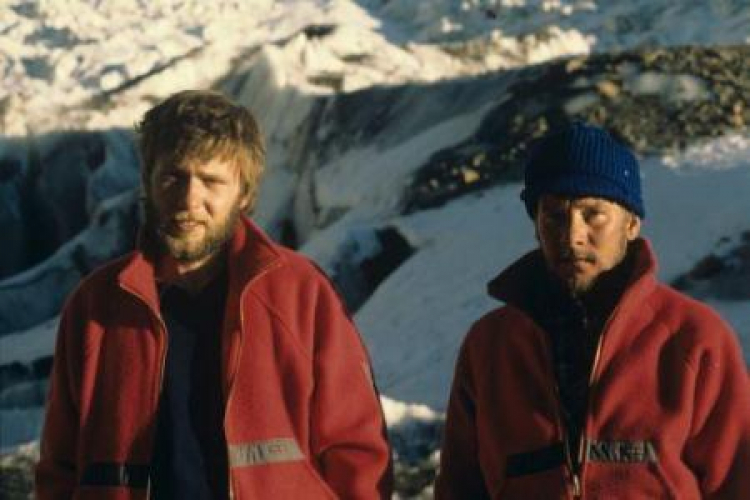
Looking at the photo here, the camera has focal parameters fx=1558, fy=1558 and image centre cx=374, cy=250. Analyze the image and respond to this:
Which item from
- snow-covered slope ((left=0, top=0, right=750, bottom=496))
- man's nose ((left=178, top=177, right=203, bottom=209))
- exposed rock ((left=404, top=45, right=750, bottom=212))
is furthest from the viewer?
exposed rock ((left=404, top=45, right=750, bottom=212))

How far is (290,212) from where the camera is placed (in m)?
18.5

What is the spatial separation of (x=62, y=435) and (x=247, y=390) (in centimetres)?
55

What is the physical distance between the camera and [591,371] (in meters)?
4.11

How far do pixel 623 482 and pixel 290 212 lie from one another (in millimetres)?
14631

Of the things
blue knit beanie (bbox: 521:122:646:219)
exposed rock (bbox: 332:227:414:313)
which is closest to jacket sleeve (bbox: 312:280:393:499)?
blue knit beanie (bbox: 521:122:646:219)

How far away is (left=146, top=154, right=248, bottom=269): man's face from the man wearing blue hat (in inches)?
30.4

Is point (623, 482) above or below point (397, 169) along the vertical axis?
above

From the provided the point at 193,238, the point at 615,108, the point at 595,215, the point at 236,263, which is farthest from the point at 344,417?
the point at 615,108

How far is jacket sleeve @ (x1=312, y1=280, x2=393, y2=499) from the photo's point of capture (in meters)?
4.14

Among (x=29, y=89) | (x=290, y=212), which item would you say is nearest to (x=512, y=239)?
(x=290, y=212)

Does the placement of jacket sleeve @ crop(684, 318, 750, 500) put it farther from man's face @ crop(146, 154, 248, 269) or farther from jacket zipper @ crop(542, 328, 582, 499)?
man's face @ crop(146, 154, 248, 269)

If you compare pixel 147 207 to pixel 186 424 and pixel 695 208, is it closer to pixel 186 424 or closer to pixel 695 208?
pixel 186 424

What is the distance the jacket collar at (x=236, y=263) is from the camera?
416cm

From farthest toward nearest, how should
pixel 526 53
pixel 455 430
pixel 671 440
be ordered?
pixel 526 53 < pixel 455 430 < pixel 671 440
